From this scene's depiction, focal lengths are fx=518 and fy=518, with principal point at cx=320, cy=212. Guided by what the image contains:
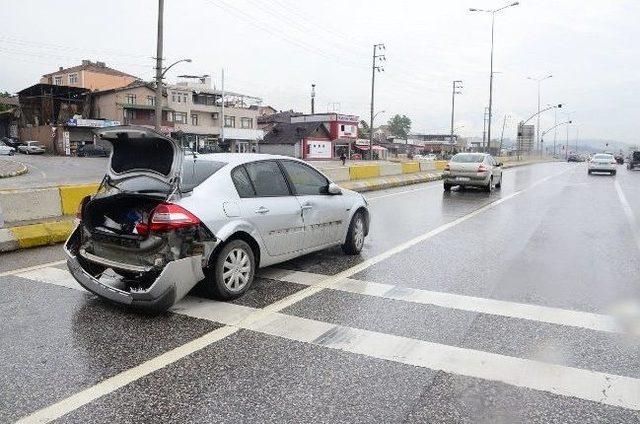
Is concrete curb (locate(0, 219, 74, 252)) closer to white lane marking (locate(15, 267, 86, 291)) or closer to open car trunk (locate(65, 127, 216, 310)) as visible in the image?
white lane marking (locate(15, 267, 86, 291))

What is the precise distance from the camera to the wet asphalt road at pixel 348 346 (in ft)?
10.8

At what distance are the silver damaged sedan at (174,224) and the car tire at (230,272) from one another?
0.01 m

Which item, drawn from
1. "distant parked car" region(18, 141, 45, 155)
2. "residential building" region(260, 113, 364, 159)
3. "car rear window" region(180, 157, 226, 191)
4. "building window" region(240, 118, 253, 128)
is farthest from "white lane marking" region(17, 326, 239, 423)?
"building window" region(240, 118, 253, 128)

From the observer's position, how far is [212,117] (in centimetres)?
7181

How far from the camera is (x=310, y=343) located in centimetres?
430

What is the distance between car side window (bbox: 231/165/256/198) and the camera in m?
5.59

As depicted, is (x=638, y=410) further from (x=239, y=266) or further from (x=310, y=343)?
(x=239, y=266)

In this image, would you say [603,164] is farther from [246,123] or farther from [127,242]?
[246,123]

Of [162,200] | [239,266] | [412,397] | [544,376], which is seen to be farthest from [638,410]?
[162,200]

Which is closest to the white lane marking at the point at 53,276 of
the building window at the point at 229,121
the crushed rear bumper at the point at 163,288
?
the crushed rear bumper at the point at 163,288

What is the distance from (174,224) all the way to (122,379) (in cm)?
155

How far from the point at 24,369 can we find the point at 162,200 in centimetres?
188

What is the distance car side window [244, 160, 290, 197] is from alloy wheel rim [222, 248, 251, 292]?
30.3 inches

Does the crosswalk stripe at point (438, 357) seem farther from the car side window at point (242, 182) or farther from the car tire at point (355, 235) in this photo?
the car tire at point (355, 235)
